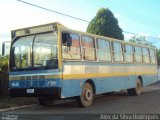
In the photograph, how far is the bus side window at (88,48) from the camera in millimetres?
15922

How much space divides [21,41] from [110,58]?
483cm

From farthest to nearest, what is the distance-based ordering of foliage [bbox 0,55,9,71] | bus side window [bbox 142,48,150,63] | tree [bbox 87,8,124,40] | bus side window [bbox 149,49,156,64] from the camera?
1. tree [bbox 87,8,124,40]
2. bus side window [bbox 149,49,156,64]
3. bus side window [bbox 142,48,150,63]
4. foliage [bbox 0,55,9,71]

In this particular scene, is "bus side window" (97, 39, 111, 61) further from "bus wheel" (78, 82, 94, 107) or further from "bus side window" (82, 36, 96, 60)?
"bus wheel" (78, 82, 94, 107)

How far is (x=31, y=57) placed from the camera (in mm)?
14758

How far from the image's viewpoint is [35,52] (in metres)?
14.8

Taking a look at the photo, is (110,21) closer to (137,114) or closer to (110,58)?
(110,58)

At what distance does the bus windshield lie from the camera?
14.3 m

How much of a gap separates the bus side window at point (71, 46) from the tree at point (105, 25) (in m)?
23.5

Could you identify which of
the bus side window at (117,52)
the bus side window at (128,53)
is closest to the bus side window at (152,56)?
the bus side window at (128,53)

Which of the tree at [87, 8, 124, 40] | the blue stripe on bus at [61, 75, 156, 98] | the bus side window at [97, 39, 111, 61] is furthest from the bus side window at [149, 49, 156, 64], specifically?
the tree at [87, 8, 124, 40]

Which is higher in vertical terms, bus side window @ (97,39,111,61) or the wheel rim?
bus side window @ (97,39,111,61)

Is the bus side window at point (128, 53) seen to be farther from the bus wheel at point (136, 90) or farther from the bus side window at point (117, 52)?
the bus wheel at point (136, 90)

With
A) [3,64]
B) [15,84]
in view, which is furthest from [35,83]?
[3,64]

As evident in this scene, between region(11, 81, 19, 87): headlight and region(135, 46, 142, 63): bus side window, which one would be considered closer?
region(11, 81, 19, 87): headlight
